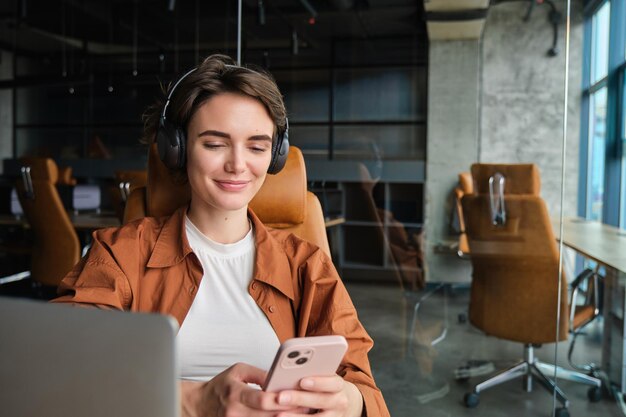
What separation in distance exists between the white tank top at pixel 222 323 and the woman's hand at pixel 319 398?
29 cm

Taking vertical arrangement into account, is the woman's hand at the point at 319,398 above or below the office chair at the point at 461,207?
below

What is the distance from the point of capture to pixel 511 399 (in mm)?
2250

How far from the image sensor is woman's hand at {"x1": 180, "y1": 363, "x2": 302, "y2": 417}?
2.64ft

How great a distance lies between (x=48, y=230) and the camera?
3.09 meters

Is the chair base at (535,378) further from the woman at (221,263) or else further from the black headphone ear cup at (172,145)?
the black headphone ear cup at (172,145)

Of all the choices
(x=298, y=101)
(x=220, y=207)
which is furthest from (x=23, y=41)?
(x=220, y=207)

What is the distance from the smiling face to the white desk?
141 cm

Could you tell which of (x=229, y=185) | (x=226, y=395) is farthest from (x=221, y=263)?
(x=226, y=395)

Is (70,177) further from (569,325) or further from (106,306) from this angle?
(569,325)

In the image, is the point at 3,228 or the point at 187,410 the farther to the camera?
the point at 3,228

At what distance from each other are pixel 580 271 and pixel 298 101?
1.34 meters

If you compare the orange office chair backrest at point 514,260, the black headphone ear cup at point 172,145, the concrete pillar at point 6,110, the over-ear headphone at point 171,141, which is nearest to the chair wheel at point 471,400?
the orange office chair backrest at point 514,260

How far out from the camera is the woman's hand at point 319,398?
77 cm

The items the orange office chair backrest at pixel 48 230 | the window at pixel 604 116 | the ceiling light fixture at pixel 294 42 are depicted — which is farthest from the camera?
the orange office chair backrest at pixel 48 230
